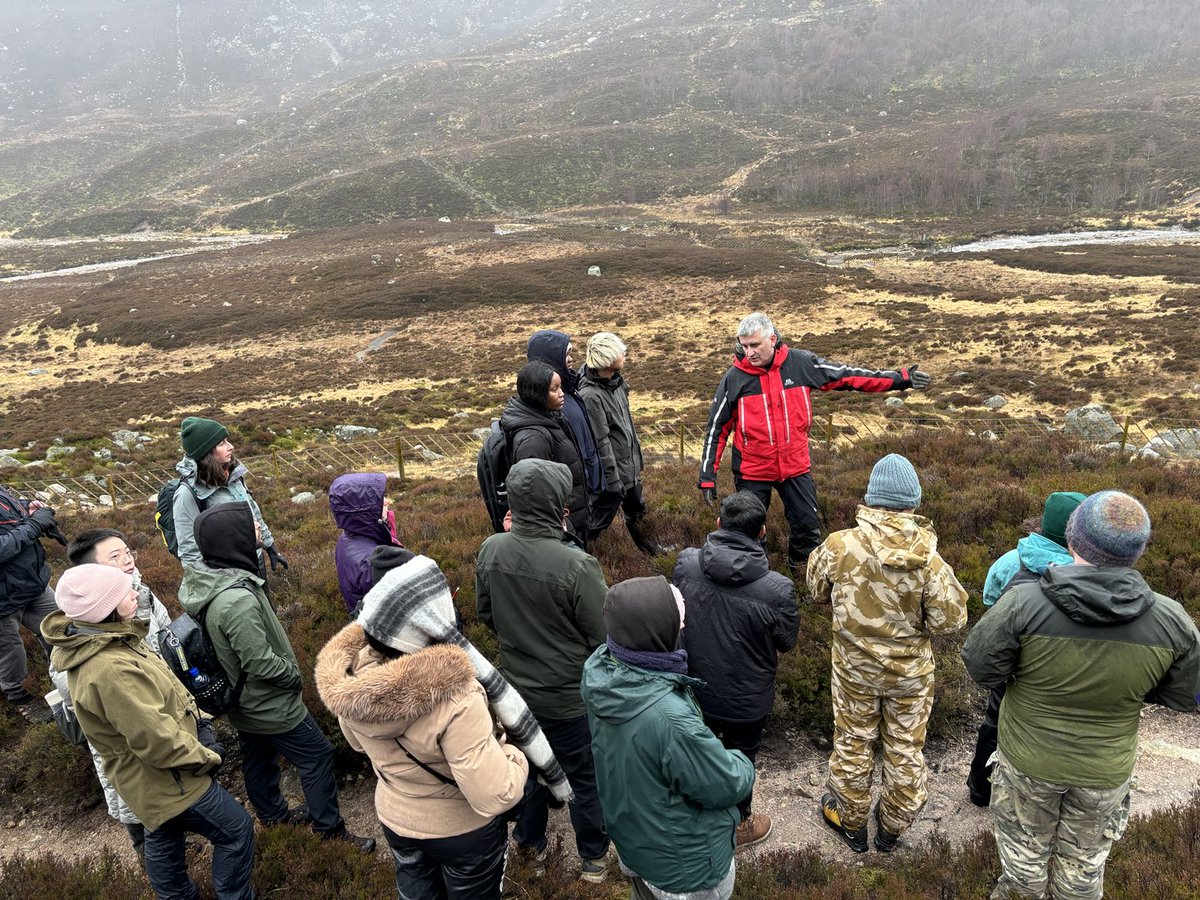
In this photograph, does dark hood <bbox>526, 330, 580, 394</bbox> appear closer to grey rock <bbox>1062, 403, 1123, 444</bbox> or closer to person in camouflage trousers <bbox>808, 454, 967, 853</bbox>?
person in camouflage trousers <bbox>808, 454, 967, 853</bbox>

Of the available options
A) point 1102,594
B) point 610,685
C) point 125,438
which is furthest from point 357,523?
point 125,438

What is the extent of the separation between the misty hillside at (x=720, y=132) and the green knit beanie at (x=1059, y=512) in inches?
3116

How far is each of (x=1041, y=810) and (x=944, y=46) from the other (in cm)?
17715

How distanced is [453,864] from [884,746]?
2.37 metres

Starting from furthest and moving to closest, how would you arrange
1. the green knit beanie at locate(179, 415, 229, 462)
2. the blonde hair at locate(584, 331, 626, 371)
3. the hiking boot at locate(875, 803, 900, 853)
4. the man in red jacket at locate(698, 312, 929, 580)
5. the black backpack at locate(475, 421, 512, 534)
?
the blonde hair at locate(584, 331, 626, 371)
the man in red jacket at locate(698, 312, 929, 580)
the green knit beanie at locate(179, 415, 229, 462)
the black backpack at locate(475, 421, 512, 534)
the hiking boot at locate(875, 803, 900, 853)

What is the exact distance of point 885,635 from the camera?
11.0 ft

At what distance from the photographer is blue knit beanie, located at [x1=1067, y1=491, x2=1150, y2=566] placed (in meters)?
2.44

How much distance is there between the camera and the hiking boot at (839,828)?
378 cm

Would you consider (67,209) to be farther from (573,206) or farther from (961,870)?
(961,870)

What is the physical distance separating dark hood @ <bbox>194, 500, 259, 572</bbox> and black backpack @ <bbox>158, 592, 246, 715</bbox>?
0.16 m

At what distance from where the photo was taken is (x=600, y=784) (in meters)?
2.59

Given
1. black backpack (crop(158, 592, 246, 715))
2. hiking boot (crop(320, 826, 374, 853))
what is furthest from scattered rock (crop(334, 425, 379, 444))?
black backpack (crop(158, 592, 246, 715))

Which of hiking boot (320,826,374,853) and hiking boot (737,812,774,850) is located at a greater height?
hiking boot (320,826,374,853)

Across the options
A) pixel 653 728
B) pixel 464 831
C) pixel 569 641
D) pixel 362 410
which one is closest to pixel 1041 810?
pixel 653 728
